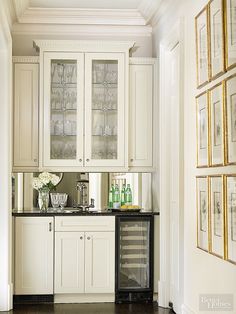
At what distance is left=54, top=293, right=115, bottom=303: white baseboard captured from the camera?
6.20 metres

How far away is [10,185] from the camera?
19.7 feet

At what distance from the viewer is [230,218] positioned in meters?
3.68

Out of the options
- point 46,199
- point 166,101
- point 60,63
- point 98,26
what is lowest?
point 46,199

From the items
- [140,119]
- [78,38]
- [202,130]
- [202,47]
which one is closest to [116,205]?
[140,119]

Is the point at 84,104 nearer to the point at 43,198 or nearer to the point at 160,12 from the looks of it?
the point at 43,198

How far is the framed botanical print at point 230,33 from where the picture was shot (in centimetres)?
361

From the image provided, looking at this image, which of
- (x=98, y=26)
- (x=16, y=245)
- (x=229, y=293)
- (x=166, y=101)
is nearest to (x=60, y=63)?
(x=98, y=26)

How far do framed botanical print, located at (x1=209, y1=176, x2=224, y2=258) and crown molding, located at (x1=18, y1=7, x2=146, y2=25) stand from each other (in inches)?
117

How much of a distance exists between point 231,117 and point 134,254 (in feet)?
9.47

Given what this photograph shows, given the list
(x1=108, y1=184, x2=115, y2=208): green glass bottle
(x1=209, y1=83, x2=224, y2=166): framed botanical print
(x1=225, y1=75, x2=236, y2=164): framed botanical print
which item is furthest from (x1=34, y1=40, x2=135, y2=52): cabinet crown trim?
(x1=225, y1=75, x2=236, y2=164): framed botanical print

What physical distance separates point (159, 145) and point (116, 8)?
4.88ft

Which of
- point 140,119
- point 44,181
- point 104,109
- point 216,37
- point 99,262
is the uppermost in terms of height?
point 216,37

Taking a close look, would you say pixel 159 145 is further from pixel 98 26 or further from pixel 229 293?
pixel 229 293

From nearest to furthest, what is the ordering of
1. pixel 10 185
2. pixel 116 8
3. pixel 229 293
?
1. pixel 229 293
2. pixel 10 185
3. pixel 116 8
